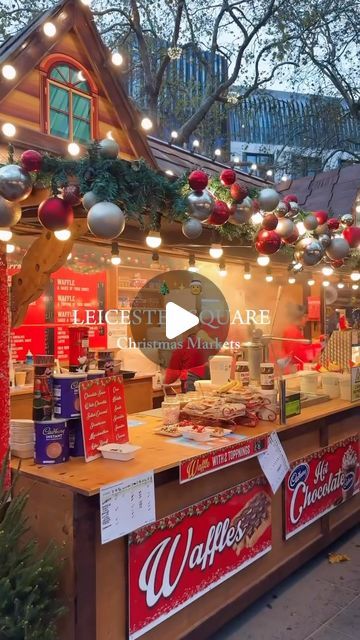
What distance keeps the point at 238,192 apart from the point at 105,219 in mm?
858

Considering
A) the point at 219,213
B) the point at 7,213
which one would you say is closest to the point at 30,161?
the point at 7,213

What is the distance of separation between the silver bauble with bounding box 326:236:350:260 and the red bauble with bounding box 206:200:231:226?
3.93 feet

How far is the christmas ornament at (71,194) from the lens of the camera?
2074 mm

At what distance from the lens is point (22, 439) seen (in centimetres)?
231

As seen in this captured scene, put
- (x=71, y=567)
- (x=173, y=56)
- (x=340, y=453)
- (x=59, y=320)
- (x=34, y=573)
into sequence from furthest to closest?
(x=173, y=56) < (x=59, y=320) < (x=340, y=453) < (x=71, y=567) < (x=34, y=573)

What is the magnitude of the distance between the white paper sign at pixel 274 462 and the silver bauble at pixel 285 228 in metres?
1.17

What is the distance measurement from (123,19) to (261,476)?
1117 centimetres

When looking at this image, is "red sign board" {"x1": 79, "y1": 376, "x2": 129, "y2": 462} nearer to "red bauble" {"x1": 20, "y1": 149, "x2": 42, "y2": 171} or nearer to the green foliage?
the green foliage

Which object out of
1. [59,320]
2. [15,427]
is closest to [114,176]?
[15,427]

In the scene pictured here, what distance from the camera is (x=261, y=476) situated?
2.87 m

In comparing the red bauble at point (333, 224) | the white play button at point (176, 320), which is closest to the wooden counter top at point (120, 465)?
the red bauble at point (333, 224)

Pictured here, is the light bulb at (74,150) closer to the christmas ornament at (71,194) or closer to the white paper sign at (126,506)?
the christmas ornament at (71,194)

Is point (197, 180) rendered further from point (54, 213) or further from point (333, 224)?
point (333, 224)

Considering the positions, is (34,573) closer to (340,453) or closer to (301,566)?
(301,566)
